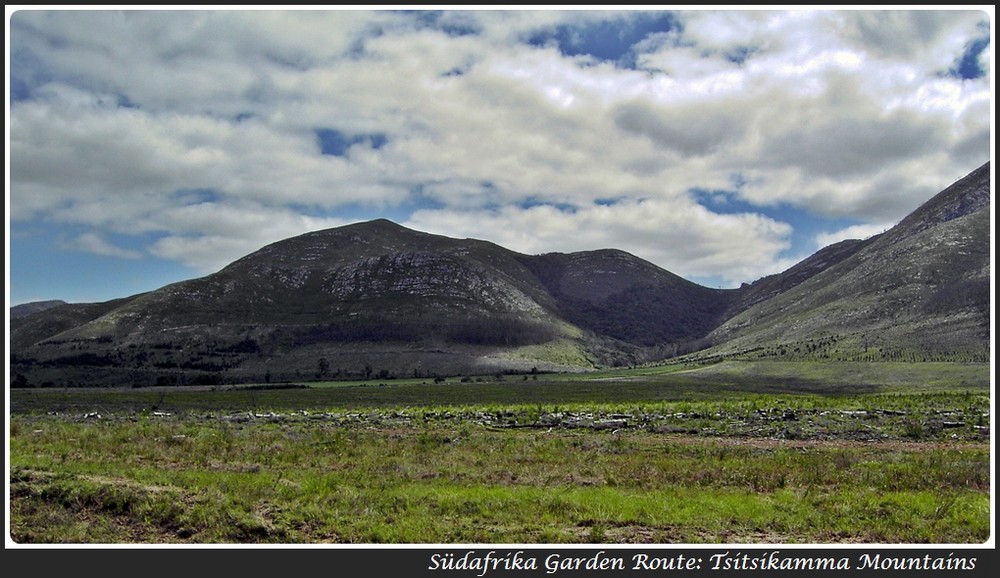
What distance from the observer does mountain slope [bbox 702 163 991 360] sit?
116312 millimetres

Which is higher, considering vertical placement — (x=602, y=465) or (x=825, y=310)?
(x=825, y=310)

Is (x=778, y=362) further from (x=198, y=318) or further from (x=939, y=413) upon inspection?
(x=198, y=318)

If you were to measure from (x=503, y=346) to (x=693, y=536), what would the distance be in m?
186

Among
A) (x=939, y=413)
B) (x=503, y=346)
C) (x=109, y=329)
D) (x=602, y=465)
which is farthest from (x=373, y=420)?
(x=109, y=329)

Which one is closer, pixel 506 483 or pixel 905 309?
pixel 506 483

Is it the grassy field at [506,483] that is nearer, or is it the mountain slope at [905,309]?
the grassy field at [506,483]

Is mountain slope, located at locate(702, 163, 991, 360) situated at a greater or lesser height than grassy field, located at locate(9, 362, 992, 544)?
greater

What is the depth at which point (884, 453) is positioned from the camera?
19.9 m

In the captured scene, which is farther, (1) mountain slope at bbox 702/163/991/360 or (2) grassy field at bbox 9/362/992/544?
(1) mountain slope at bbox 702/163/991/360

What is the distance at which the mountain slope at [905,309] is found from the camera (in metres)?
116

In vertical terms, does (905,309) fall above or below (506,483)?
above

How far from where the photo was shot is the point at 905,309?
470 feet

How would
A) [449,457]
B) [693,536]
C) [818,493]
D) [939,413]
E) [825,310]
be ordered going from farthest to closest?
[825,310]
[939,413]
[449,457]
[818,493]
[693,536]

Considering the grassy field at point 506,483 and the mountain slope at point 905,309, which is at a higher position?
the mountain slope at point 905,309
